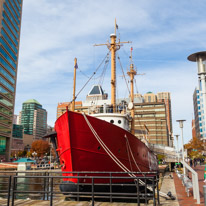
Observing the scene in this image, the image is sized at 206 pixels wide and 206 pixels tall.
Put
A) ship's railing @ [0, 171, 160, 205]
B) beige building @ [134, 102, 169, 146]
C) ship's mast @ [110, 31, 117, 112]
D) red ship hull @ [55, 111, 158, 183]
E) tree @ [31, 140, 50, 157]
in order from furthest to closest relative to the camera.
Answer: tree @ [31, 140, 50, 157] < beige building @ [134, 102, 169, 146] < ship's mast @ [110, 31, 117, 112] < red ship hull @ [55, 111, 158, 183] < ship's railing @ [0, 171, 160, 205]

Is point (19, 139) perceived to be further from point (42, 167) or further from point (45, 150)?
point (42, 167)

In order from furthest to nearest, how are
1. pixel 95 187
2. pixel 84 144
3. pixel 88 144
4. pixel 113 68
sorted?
pixel 113 68 < pixel 95 187 < pixel 88 144 < pixel 84 144

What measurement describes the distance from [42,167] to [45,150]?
6156 cm

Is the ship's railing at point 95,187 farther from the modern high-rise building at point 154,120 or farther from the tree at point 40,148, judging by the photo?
the tree at point 40,148

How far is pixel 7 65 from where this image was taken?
61344 mm

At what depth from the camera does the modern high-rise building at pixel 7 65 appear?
5825 cm

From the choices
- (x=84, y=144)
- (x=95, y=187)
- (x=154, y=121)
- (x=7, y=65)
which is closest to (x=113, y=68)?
(x=84, y=144)

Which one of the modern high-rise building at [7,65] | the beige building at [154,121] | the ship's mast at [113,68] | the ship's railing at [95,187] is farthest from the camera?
the beige building at [154,121]

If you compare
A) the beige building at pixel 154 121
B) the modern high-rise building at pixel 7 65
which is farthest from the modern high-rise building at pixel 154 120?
the modern high-rise building at pixel 7 65

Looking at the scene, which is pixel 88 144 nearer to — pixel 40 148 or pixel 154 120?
pixel 154 120

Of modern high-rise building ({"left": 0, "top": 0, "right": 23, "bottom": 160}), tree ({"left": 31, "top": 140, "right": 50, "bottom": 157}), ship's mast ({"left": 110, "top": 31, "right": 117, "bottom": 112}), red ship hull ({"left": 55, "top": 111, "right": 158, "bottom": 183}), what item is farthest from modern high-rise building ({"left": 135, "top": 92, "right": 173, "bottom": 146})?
red ship hull ({"left": 55, "top": 111, "right": 158, "bottom": 183})

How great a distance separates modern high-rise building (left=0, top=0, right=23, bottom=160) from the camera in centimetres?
5825

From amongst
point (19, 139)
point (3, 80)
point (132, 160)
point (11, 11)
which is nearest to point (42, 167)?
point (3, 80)

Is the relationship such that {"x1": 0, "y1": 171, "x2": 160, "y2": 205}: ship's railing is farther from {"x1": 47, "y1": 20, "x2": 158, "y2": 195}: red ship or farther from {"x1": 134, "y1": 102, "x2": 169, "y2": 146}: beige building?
{"x1": 134, "y1": 102, "x2": 169, "y2": 146}: beige building
